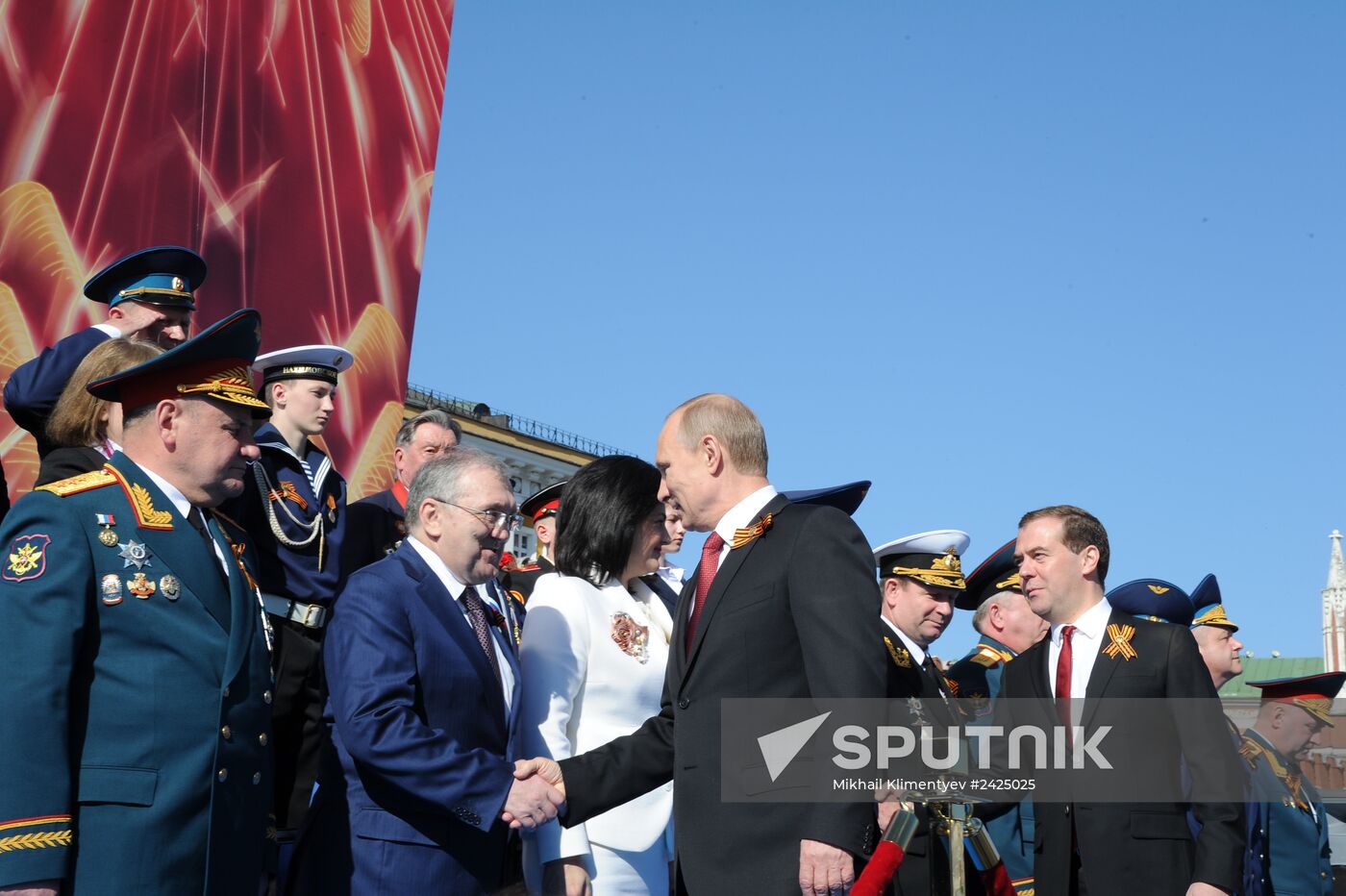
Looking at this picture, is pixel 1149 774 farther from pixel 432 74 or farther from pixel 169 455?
pixel 432 74

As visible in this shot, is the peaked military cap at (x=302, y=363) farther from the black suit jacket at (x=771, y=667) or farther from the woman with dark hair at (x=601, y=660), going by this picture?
the black suit jacket at (x=771, y=667)

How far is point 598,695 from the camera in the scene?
492 cm

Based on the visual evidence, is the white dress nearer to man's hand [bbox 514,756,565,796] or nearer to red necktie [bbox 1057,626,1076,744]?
man's hand [bbox 514,756,565,796]

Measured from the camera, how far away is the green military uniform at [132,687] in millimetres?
3258

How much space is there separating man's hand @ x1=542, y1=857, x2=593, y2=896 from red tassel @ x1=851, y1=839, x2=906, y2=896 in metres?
1.27

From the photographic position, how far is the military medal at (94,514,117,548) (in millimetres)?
3531

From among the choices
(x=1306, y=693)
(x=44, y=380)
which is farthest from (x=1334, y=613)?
(x=44, y=380)

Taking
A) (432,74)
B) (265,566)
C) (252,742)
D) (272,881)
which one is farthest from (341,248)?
(252,742)

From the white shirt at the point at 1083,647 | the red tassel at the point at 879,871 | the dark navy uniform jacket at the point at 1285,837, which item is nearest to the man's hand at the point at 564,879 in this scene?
the red tassel at the point at 879,871

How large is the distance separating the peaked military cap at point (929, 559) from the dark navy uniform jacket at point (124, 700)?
3608mm

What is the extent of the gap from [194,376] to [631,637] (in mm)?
1876

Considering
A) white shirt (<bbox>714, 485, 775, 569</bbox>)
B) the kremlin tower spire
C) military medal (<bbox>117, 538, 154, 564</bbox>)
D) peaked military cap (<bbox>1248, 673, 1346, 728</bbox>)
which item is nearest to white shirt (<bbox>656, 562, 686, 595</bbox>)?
white shirt (<bbox>714, 485, 775, 569</bbox>)

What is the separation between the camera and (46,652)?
130 inches

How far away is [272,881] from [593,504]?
1702 millimetres
